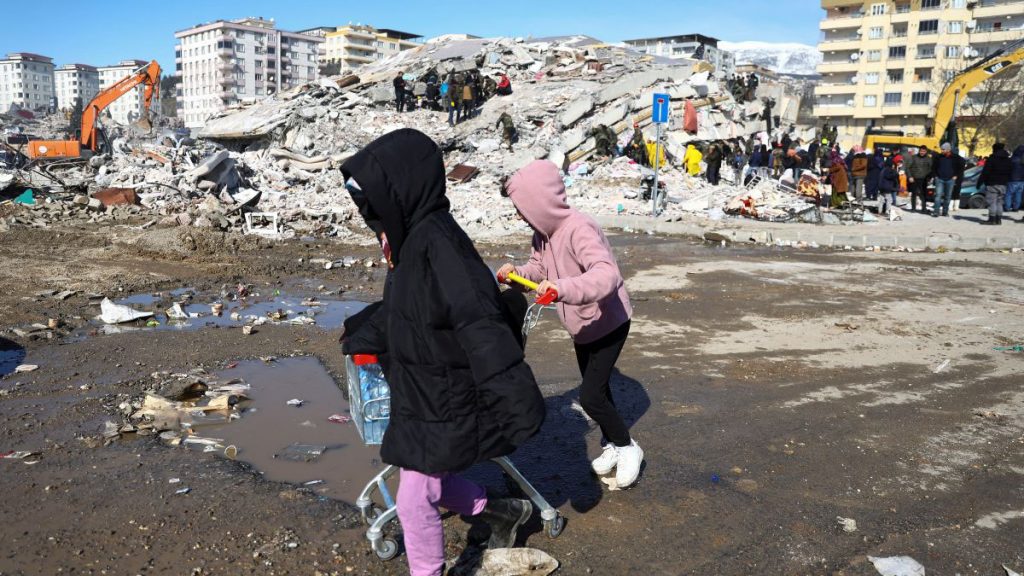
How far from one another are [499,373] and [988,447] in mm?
3523

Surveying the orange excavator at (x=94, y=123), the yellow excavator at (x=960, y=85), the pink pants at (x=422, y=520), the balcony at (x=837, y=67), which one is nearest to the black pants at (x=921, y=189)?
the yellow excavator at (x=960, y=85)

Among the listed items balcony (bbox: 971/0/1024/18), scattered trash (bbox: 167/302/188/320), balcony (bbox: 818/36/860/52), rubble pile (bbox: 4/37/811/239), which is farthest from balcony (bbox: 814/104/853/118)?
scattered trash (bbox: 167/302/188/320)

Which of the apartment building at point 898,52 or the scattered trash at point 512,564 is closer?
the scattered trash at point 512,564

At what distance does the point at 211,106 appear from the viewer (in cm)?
11100

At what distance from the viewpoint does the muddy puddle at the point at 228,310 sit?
7.15 meters

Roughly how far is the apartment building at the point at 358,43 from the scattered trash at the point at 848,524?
122m

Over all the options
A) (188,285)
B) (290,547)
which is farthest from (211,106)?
(290,547)

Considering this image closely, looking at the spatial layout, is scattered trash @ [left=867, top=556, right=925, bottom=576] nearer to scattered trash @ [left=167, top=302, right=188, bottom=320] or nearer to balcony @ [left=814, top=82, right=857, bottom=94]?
scattered trash @ [left=167, top=302, right=188, bottom=320]

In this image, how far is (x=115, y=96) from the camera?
82.3ft

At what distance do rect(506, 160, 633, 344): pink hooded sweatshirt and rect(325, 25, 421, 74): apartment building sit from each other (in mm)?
121562

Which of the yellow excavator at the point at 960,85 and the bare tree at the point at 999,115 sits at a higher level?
the bare tree at the point at 999,115

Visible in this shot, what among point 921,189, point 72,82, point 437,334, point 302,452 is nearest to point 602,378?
point 437,334

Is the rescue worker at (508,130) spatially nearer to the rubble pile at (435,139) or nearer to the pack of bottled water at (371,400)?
the rubble pile at (435,139)

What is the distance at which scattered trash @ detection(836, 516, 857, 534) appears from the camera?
10.9 feet
